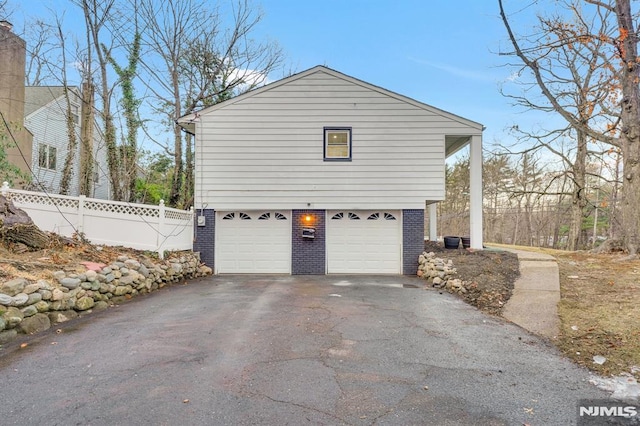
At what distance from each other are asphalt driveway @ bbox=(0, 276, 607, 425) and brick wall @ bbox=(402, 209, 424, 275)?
462 cm

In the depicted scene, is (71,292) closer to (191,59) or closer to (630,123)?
(191,59)

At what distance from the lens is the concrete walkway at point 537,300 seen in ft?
16.4

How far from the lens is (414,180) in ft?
35.1

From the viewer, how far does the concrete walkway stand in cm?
499

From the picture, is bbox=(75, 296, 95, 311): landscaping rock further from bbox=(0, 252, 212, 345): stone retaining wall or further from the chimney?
the chimney

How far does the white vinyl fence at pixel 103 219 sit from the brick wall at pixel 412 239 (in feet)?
22.0

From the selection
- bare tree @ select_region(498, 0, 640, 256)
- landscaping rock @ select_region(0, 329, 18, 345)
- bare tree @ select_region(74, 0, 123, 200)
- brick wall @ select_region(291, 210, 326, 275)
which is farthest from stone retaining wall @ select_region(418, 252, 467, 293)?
bare tree @ select_region(74, 0, 123, 200)

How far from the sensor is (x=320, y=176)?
→ 10773 millimetres

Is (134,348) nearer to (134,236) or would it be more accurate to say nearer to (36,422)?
(36,422)

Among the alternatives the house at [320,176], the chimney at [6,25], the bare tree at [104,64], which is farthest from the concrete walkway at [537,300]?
the chimney at [6,25]

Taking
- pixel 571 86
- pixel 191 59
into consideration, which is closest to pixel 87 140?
pixel 191 59

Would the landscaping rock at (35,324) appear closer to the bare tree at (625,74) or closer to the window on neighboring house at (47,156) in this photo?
the bare tree at (625,74)

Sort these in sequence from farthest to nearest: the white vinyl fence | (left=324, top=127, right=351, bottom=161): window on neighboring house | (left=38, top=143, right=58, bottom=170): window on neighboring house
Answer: (left=38, top=143, right=58, bottom=170): window on neighboring house
(left=324, top=127, right=351, bottom=161): window on neighboring house
the white vinyl fence

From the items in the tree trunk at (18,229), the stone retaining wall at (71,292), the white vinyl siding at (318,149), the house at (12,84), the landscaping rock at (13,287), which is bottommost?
the stone retaining wall at (71,292)
